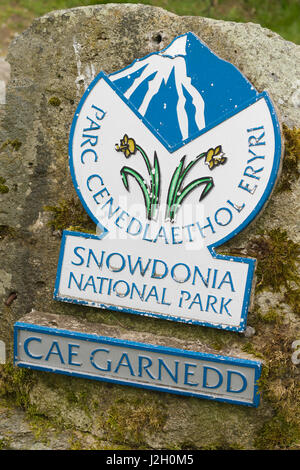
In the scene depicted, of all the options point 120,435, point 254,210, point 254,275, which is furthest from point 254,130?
point 120,435

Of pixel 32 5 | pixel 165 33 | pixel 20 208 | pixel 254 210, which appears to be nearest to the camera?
pixel 254 210

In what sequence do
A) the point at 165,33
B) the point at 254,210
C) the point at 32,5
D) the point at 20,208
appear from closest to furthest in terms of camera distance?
the point at 254,210, the point at 165,33, the point at 20,208, the point at 32,5

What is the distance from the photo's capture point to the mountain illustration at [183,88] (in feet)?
10.00

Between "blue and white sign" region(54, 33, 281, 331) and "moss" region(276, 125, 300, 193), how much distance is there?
111 millimetres

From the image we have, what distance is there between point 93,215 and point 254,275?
2.87ft

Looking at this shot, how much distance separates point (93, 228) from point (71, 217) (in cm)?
14

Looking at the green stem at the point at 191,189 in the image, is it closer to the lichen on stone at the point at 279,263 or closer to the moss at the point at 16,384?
the lichen on stone at the point at 279,263

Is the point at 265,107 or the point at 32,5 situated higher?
the point at 32,5

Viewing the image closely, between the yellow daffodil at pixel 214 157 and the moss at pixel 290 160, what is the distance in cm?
30

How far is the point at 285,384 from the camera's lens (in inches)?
121

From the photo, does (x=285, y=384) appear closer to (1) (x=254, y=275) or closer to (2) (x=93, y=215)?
(1) (x=254, y=275)

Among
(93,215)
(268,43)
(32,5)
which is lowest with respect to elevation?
(93,215)

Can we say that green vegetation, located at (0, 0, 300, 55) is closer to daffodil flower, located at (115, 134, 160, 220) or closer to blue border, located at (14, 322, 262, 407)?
daffodil flower, located at (115, 134, 160, 220)

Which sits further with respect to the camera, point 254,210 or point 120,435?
point 120,435
